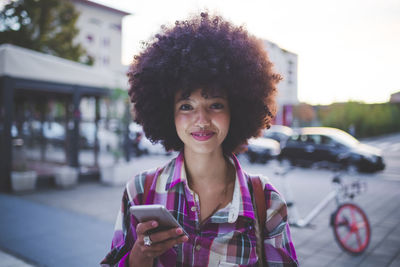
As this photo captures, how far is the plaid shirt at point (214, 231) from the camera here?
1.36 metres

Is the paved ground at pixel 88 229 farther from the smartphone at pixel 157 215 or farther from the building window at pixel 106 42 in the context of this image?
the building window at pixel 106 42

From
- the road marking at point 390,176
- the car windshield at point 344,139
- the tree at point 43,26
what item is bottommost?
the road marking at point 390,176

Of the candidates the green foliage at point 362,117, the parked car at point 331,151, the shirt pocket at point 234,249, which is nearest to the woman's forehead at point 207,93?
the shirt pocket at point 234,249

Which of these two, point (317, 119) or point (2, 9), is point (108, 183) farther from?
point (317, 119)

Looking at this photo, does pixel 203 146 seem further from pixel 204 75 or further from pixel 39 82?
pixel 39 82

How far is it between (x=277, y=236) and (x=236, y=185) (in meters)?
0.29

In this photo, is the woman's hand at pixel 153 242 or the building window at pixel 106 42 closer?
the woman's hand at pixel 153 242

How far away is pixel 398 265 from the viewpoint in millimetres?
3674

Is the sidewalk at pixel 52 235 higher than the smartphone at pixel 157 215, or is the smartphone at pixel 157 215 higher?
the smartphone at pixel 157 215

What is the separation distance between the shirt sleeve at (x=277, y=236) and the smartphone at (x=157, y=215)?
1.56 feet

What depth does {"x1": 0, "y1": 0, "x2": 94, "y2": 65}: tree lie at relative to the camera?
11.0m

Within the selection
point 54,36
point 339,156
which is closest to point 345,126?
point 339,156

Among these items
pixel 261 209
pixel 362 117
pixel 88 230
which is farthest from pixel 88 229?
pixel 362 117

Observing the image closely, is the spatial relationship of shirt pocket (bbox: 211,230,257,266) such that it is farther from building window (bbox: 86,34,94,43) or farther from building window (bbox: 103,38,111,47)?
building window (bbox: 103,38,111,47)
